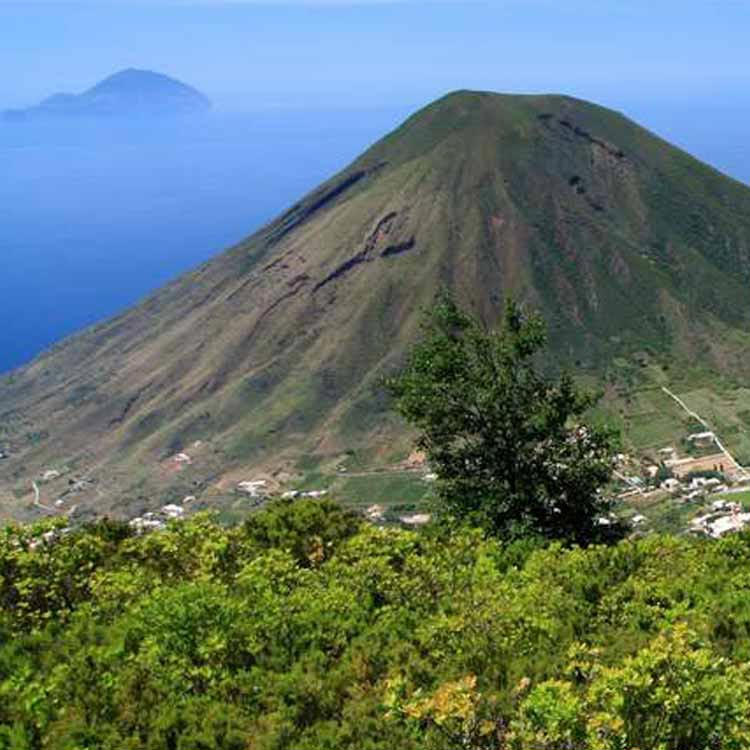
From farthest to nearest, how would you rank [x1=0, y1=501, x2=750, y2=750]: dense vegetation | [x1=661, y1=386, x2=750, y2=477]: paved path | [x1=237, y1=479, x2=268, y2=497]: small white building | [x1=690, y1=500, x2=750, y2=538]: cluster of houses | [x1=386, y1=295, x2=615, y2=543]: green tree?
[x1=237, y1=479, x2=268, y2=497]: small white building < [x1=661, y1=386, x2=750, y2=477]: paved path < [x1=690, y1=500, x2=750, y2=538]: cluster of houses < [x1=386, y1=295, x2=615, y2=543]: green tree < [x1=0, y1=501, x2=750, y2=750]: dense vegetation

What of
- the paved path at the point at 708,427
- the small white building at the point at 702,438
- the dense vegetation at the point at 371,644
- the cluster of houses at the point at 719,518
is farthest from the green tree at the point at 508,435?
the small white building at the point at 702,438

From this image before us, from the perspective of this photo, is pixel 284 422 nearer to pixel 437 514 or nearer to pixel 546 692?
pixel 437 514

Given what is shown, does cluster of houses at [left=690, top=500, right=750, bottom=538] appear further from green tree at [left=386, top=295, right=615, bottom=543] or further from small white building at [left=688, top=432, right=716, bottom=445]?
green tree at [left=386, top=295, right=615, bottom=543]

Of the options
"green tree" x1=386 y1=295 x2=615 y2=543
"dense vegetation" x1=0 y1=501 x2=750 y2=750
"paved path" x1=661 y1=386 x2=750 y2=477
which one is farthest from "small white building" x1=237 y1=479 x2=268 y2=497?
"dense vegetation" x1=0 y1=501 x2=750 y2=750

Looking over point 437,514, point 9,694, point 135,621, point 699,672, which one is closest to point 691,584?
point 699,672

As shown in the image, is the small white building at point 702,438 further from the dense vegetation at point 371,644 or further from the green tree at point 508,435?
the dense vegetation at point 371,644
